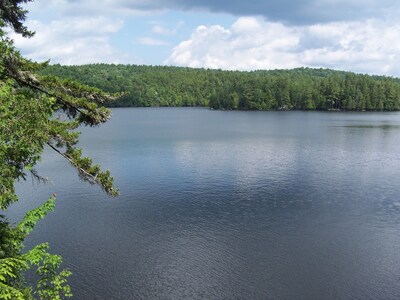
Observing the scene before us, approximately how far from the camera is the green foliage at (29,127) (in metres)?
10.1

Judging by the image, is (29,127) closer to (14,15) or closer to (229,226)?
(14,15)

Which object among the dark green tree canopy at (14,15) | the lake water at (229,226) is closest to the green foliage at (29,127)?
the dark green tree canopy at (14,15)

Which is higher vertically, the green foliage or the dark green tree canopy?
the dark green tree canopy

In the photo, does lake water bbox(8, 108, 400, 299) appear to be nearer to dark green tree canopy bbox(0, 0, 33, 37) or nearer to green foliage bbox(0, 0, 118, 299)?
green foliage bbox(0, 0, 118, 299)

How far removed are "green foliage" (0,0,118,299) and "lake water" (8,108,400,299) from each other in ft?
51.8

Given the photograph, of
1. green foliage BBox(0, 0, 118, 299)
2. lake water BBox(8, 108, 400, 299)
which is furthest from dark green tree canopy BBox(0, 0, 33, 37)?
lake water BBox(8, 108, 400, 299)

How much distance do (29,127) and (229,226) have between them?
28.9 meters

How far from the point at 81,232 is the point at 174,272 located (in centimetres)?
1157

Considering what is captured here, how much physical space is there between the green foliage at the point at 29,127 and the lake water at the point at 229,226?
15790 millimetres

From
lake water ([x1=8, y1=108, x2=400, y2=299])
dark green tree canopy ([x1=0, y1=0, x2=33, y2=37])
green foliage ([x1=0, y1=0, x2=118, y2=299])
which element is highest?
dark green tree canopy ([x1=0, y1=0, x2=33, y2=37])

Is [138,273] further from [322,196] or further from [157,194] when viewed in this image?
[322,196]

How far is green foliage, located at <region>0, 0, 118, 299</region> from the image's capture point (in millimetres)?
10062

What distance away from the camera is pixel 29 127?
10.3 m

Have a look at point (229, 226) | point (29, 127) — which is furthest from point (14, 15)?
point (229, 226)
